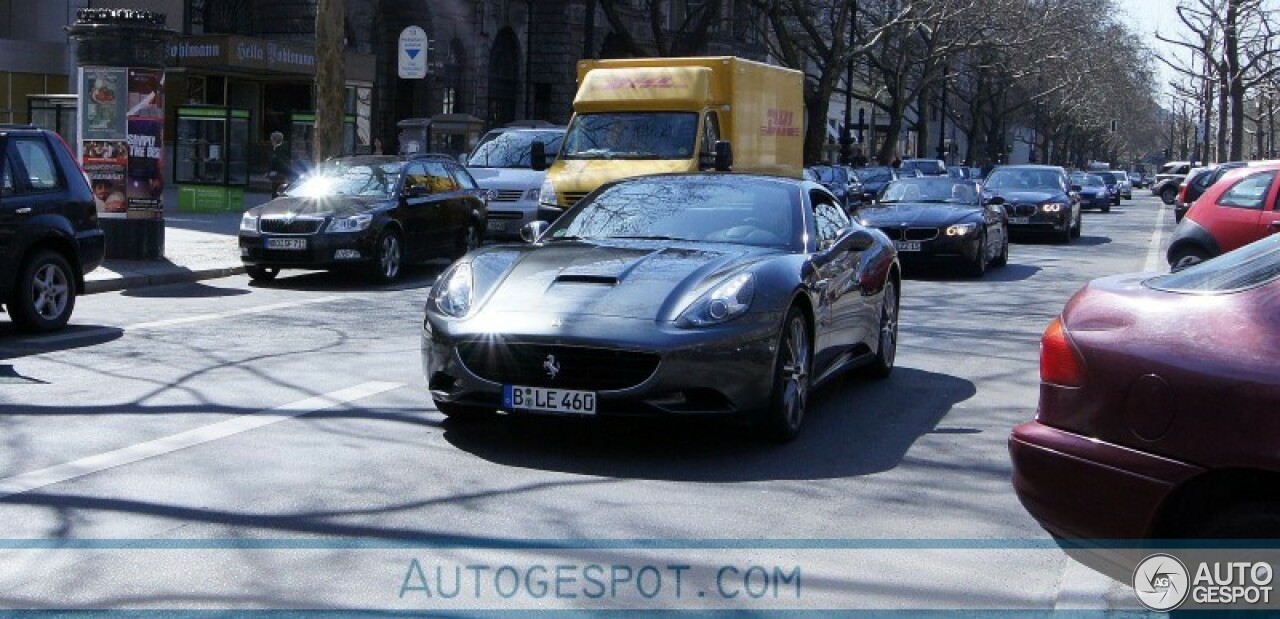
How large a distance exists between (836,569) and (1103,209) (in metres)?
48.9

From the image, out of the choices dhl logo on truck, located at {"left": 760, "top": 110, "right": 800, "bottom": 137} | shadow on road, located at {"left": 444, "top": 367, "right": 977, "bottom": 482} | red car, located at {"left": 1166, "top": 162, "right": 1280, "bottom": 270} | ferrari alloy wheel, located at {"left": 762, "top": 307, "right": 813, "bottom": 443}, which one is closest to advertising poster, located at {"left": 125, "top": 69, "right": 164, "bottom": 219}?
dhl logo on truck, located at {"left": 760, "top": 110, "right": 800, "bottom": 137}

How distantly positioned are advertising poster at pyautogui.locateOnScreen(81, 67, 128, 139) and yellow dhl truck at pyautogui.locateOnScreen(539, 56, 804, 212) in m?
5.14

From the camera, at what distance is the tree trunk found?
2281 cm

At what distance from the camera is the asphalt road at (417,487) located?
532 cm

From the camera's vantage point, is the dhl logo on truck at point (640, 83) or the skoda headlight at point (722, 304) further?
the dhl logo on truck at point (640, 83)

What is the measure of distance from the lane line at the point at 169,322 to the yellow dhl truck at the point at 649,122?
512cm

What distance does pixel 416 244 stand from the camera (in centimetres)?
1803

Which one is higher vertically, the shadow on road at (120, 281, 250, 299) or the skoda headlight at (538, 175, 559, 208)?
the skoda headlight at (538, 175, 559, 208)

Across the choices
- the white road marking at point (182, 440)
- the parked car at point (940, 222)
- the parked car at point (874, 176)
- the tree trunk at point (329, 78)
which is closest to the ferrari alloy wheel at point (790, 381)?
the white road marking at point (182, 440)

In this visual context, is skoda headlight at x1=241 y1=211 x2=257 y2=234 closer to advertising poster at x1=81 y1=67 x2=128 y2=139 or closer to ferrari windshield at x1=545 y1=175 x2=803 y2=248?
advertising poster at x1=81 y1=67 x2=128 y2=139

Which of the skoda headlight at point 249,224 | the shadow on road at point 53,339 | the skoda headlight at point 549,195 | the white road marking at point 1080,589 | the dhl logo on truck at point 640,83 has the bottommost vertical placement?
the white road marking at point 1080,589

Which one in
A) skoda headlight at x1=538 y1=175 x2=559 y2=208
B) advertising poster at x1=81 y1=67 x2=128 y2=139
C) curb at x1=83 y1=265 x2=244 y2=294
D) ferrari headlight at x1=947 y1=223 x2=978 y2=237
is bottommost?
curb at x1=83 y1=265 x2=244 y2=294

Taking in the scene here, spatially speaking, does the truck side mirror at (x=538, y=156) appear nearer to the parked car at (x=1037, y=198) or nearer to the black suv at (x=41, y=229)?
the black suv at (x=41, y=229)

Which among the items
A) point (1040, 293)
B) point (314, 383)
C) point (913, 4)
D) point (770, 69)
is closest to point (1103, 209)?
point (913, 4)
